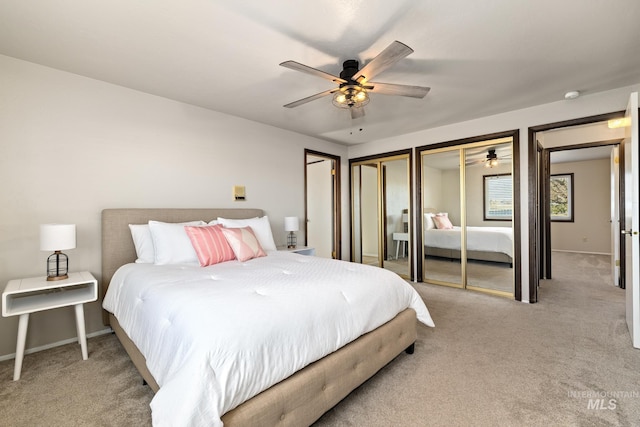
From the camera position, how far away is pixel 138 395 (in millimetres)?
1753

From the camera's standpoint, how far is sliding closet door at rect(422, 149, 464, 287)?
4.18 meters

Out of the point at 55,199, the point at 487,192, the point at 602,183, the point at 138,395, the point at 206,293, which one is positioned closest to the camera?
the point at 206,293

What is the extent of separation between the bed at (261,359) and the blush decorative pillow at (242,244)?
15cm

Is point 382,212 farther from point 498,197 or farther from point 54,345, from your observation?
point 54,345

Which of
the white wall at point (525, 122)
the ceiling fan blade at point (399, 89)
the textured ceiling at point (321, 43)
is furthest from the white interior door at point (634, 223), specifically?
the ceiling fan blade at point (399, 89)

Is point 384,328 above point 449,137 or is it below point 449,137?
below

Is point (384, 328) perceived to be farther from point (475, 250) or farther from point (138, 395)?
point (475, 250)

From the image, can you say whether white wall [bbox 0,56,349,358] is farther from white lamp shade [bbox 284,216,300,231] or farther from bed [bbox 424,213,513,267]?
bed [bbox 424,213,513,267]

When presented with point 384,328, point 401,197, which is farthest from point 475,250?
point 384,328

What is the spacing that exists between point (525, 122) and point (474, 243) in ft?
5.68

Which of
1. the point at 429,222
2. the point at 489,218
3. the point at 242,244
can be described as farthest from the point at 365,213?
the point at 242,244

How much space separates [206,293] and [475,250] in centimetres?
390

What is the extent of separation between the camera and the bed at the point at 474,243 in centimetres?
383
